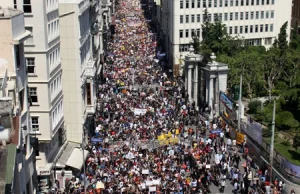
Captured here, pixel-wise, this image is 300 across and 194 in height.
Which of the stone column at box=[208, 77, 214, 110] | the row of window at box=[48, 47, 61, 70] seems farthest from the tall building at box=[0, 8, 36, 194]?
the stone column at box=[208, 77, 214, 110]

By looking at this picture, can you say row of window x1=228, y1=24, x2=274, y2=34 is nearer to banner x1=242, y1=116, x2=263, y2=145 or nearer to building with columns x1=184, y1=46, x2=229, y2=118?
building with columns x1=184, y1=46, x2=229, y2=118

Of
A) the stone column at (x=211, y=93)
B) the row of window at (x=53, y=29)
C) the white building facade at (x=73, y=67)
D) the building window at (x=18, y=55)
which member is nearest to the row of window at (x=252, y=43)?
the stone column at (x=211, y=93)

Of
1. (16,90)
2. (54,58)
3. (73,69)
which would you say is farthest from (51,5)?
(16,90)

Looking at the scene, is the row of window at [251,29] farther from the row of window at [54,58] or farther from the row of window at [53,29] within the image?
the row of window at [53,29]

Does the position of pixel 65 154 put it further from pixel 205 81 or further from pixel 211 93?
pixel 205 81

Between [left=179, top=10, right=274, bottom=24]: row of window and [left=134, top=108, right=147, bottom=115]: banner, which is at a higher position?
[left=179, top=10, right=274, bottom=24]: row of window

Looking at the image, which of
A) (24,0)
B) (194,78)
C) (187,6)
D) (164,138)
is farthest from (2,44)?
(187,6)

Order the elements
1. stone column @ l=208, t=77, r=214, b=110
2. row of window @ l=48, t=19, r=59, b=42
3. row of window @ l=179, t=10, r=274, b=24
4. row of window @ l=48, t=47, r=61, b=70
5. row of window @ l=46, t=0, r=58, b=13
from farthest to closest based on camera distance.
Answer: row of window @ l=179, t=10, r=274, b=24
stone column @ l=208, t=77, r=214, b=110
row of window @ l=48, t=47, r=61, b=70
row of window @ l=48, t=19, r=59, b=42
row of window @ l=46, t=0, r=58, b=13

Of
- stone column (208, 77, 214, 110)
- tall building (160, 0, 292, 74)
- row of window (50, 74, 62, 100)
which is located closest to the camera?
row of window (50, 74, 62, 100)
